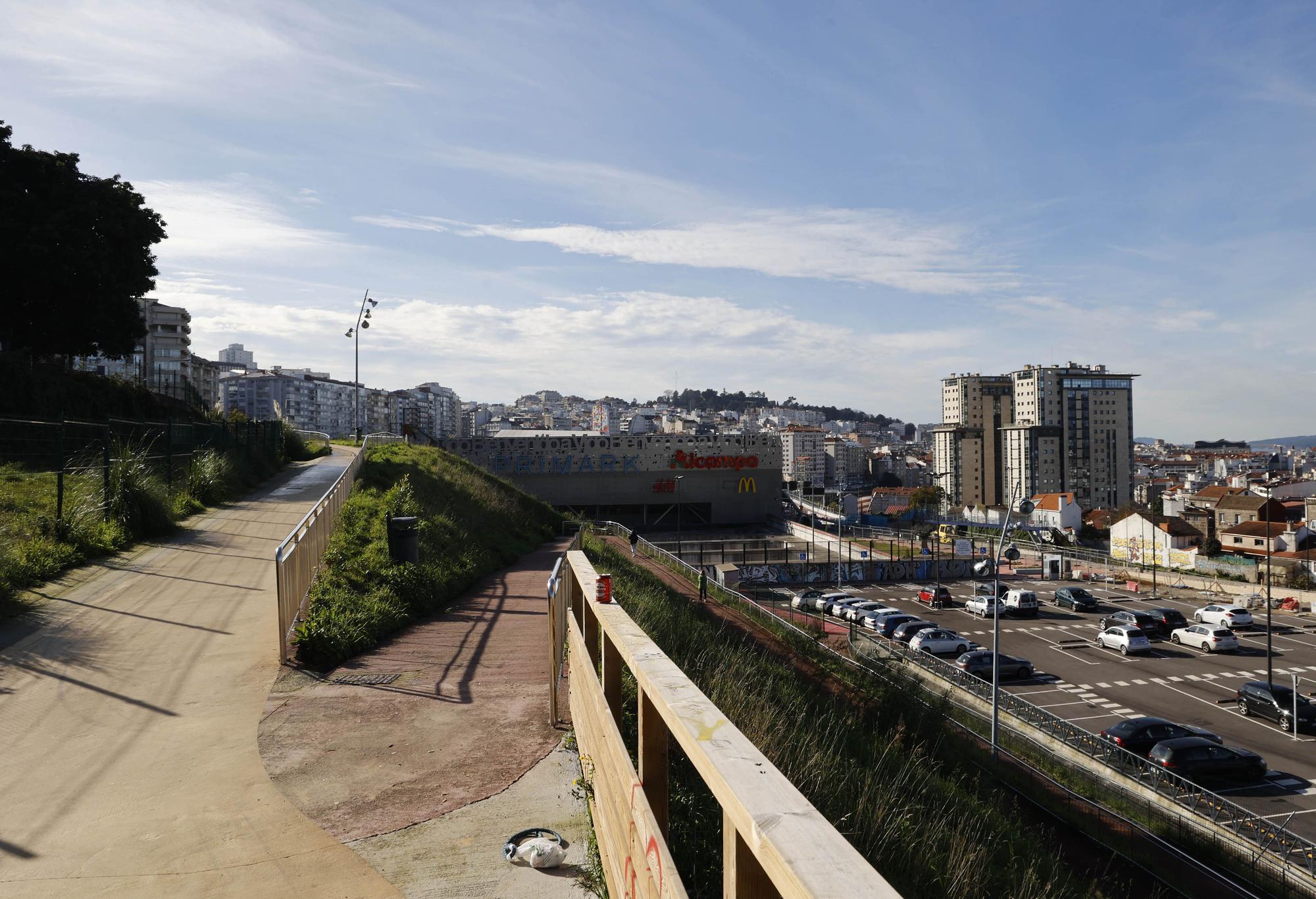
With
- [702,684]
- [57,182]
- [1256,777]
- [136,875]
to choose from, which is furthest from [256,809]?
[57,182]

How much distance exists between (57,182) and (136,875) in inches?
1124

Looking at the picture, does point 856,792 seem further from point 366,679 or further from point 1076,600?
point 1076,600

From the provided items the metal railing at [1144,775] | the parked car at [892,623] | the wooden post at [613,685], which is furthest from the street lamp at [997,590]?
the wooden post at [613,685]

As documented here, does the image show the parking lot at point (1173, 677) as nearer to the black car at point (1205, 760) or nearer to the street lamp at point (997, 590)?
the black car at point (1205, 760)

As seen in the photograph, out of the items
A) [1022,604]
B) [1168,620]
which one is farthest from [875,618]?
[1168,620]

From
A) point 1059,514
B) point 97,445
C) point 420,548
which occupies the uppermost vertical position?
point 97,445

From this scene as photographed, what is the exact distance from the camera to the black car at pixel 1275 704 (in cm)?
2162

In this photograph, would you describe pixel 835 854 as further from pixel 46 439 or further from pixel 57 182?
pixel 57 182

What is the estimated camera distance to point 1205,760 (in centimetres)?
1752

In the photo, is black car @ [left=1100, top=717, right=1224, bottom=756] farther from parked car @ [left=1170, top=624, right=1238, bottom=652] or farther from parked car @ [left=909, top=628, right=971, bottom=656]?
parked car @ [left=1170, top=624, right=1238, bottom=652]

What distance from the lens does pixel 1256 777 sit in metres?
17.7

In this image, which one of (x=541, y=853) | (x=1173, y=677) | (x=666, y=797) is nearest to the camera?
(x=666, y=797)

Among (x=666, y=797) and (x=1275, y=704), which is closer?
(x=666, y=797)

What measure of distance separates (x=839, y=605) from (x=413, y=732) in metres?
31.7
